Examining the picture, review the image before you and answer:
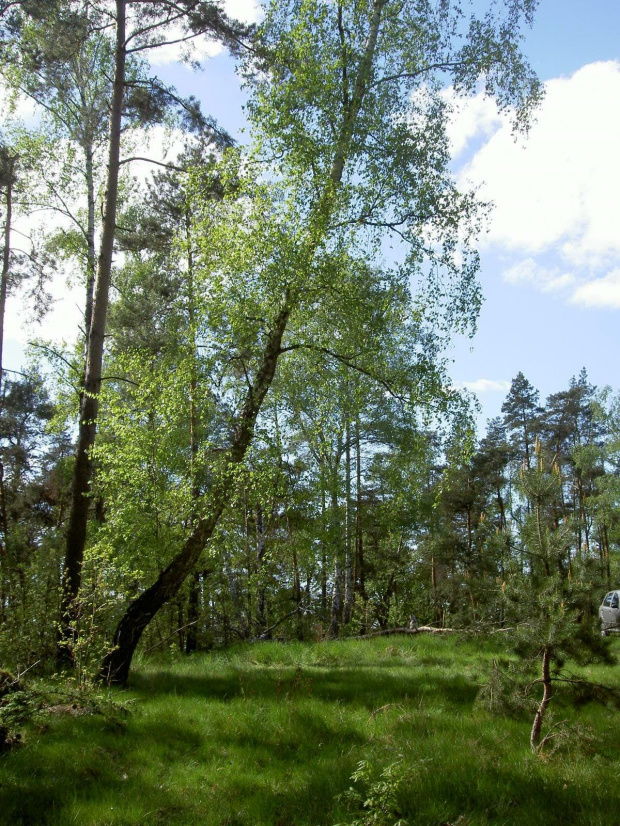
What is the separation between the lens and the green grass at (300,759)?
13.4 feet

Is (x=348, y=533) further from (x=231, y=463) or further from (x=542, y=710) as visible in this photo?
(x=542, y=710)

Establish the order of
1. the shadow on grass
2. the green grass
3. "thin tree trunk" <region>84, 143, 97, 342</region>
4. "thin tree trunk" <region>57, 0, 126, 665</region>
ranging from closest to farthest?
1. the green grass
2. the shadow on grass
3. "thin tree trunk" <region>57, 0, 126, 665</region>
4. "thin tree trunk" <region>84, 143, 97, 342</region>

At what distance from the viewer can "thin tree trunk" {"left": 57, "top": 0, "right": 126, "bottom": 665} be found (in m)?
8.95

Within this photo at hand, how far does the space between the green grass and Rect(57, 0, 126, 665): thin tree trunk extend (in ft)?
6.90

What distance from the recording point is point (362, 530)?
2094 centimetres

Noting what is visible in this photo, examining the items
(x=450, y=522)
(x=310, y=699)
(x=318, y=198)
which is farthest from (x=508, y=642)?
(x=450, y=522)

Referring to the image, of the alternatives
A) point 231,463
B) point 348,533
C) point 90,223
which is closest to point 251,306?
point 231,463

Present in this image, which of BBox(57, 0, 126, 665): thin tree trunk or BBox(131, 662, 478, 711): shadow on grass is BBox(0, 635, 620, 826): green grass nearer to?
BBox(131, 662, 478, 711): shadow on grass

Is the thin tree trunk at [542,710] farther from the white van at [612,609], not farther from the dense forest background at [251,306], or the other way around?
the white van at [612,609]

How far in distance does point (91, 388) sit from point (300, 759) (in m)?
6.16

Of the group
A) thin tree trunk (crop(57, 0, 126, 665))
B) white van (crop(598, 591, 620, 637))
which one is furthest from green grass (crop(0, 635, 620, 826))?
white van (crop(598, 591, 620, 637))

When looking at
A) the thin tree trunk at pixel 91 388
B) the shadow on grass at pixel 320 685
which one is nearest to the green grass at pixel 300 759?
the shadow on grass at pixel 320 685

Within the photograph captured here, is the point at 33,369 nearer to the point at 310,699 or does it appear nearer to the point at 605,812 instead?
the point at 310,699

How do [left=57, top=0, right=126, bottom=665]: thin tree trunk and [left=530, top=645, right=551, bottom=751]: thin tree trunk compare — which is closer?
[left=530, top=645, right=551, bottom=751]: thin tree trunk
